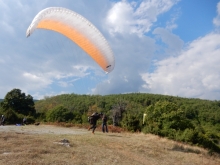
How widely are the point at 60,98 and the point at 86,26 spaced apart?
140 metres

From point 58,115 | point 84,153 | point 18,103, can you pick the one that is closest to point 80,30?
point 84,153

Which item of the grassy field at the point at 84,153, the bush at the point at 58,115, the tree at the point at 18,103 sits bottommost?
the grassy field at the point at 84,153

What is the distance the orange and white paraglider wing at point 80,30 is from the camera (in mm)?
12564

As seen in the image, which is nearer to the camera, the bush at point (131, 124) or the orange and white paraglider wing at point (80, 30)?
the orange and white paraglider wing at point (80, 30)

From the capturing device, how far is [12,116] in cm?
4366

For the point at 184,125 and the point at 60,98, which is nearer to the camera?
the point at 184,125

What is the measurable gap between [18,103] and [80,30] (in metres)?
50.0

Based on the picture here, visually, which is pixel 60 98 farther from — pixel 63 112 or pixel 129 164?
pixel 129 164

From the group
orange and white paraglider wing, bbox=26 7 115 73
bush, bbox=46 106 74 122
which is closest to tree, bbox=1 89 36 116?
bush, bbox=46 106 74 122

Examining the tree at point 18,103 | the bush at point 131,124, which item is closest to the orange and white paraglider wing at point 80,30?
the bush at point 131,124

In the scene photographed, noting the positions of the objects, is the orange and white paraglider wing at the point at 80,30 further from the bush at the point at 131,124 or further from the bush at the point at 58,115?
the bush at the point at 58,115

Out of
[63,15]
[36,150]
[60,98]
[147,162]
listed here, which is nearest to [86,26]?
[63,15]

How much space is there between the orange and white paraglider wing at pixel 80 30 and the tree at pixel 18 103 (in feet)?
151

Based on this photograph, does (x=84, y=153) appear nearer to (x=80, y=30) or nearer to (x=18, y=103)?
(x=80, y=30)
